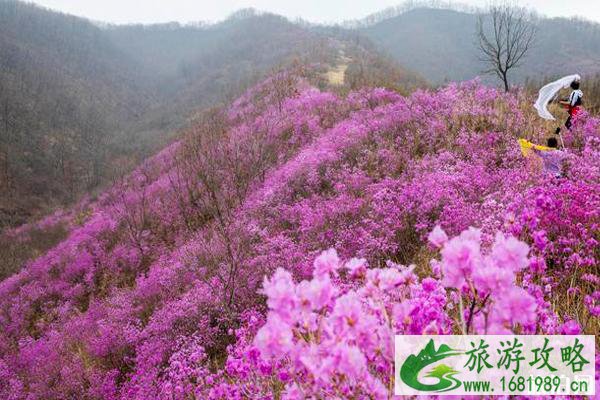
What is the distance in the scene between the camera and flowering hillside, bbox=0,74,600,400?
1.43 meters

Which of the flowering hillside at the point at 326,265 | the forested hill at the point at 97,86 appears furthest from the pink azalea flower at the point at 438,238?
the forested hill at the point at 97,86

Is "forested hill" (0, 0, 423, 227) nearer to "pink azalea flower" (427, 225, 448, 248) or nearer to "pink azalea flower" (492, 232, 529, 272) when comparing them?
"pink azalea flower" (427, 225, 448, 248)

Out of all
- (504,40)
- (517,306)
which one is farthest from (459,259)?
(504,40)

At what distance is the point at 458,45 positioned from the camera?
11762cm

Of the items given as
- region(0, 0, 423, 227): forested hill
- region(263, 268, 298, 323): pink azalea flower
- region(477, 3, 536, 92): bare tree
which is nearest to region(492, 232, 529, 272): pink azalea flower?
region(263, 268, 298, 323): pink azalea flower

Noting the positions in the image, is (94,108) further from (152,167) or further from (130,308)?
(130,308)

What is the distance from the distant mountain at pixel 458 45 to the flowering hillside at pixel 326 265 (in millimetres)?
79954

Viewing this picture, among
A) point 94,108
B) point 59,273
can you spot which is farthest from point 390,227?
point 94,108

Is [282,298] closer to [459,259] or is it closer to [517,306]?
[459,259]

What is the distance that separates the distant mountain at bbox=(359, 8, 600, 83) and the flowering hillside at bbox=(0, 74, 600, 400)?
262 ft

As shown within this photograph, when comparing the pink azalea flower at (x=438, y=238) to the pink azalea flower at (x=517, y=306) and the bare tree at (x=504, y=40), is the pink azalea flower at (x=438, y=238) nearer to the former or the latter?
the pink azalea flower at (x=517, y=306)

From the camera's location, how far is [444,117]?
9.98m

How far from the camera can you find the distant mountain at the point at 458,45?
294ft

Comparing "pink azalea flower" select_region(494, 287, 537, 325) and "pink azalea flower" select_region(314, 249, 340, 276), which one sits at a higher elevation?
"pink azalea flower" select_region(314, 249, 340, 276)
